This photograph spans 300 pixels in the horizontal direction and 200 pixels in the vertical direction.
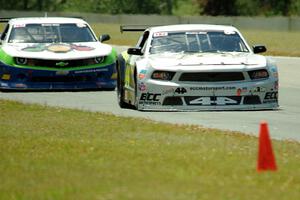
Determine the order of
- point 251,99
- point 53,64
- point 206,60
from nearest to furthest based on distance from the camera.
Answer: point 251,99 < point 206,60 < point 53,64

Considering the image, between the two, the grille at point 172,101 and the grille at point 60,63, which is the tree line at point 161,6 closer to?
the grille at point 60,63

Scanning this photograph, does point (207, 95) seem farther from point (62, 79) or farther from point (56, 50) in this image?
point (56, 50)

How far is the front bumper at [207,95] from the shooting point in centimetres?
1642

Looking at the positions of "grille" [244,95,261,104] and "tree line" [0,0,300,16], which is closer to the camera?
"grille" [244,95,261,104]

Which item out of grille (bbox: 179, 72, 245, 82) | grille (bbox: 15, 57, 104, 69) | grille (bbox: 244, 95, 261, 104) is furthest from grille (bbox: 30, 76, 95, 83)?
grille (bbox: 244, 95, 261, 104)

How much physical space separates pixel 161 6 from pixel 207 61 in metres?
98.6

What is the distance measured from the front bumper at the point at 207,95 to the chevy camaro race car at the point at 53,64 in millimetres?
5092

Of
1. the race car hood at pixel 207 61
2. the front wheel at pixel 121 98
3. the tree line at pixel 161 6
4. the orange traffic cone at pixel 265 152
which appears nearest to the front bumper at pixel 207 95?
the race car hood at pixel 207 61

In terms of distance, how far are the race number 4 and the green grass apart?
68.4 inches

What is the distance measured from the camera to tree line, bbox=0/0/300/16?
344 feet

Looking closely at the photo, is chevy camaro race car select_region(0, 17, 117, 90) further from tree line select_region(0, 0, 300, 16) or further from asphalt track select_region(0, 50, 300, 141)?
tree line select_region(0, 0, 300, 16)

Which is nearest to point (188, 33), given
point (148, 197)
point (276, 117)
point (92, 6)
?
point (276, 117)

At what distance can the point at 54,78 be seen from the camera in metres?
21.6

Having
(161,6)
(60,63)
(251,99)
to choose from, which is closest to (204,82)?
(251,99)
